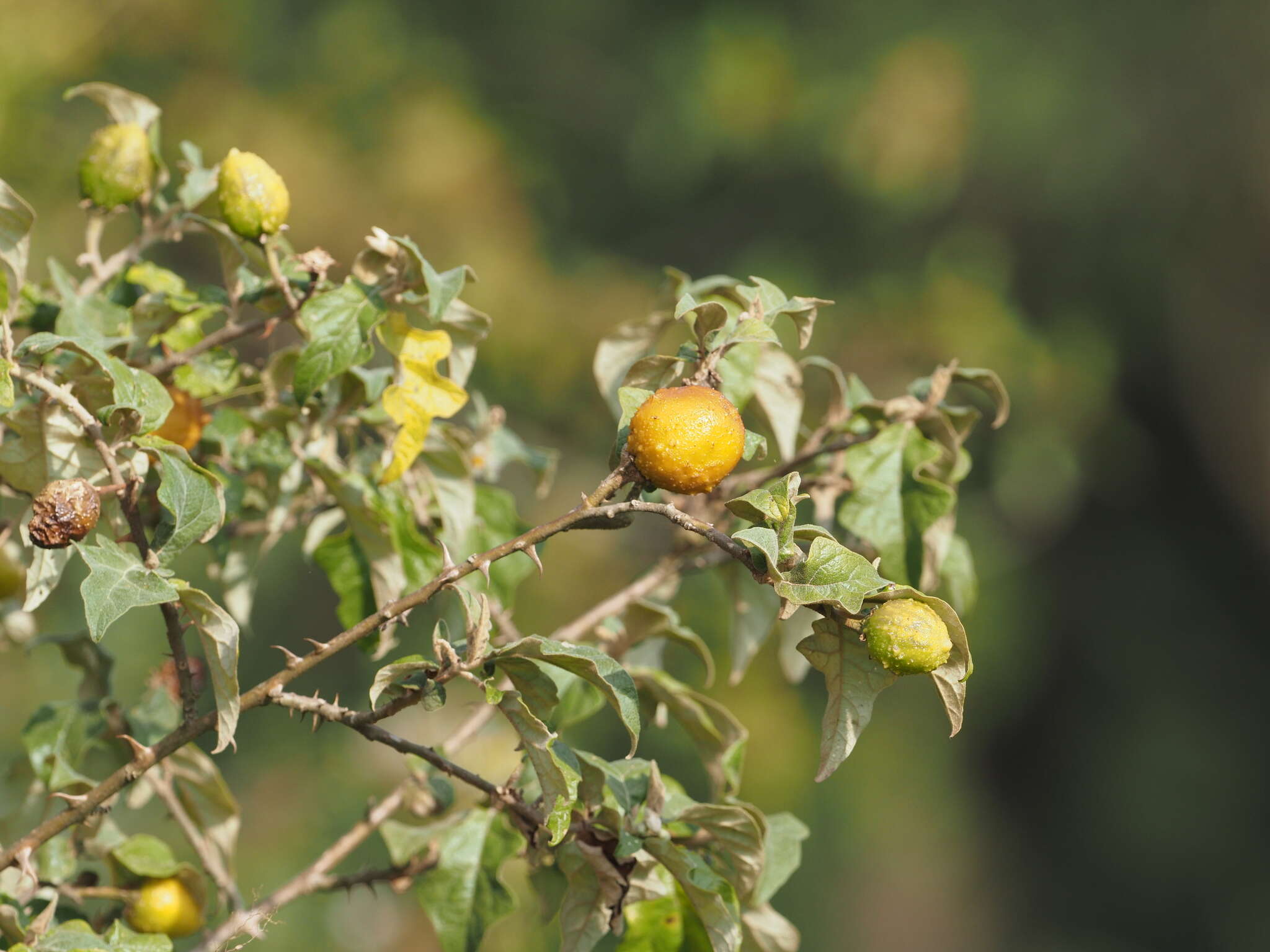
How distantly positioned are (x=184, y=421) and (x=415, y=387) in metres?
0.13

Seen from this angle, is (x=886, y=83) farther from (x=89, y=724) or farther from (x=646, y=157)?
(x=89, y=724)

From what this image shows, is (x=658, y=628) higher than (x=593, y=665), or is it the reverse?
(x=593, y=665)

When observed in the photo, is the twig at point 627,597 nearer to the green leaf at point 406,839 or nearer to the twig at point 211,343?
the green leaf at point 406,839

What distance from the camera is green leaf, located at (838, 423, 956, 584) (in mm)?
626

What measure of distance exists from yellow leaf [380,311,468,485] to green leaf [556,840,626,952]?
0.67ft

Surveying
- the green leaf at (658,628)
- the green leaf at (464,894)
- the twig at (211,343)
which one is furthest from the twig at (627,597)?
the twig at (211,343)

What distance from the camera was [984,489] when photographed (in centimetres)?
290

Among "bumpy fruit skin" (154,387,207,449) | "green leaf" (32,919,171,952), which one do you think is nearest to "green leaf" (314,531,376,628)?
"bumpy fruit skin" (154,387,207,449)

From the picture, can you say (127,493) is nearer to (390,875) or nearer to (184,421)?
(184,421)

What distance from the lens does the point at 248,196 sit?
0.55 metres

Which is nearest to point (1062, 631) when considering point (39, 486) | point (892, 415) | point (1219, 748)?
point (1219, 748)

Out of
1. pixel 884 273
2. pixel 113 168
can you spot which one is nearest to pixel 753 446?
pixel 113 168

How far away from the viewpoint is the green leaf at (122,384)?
0.46 m

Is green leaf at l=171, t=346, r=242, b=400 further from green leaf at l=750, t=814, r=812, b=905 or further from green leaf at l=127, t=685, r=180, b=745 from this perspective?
green leaf at l=750, t=814, r=812, b=905
